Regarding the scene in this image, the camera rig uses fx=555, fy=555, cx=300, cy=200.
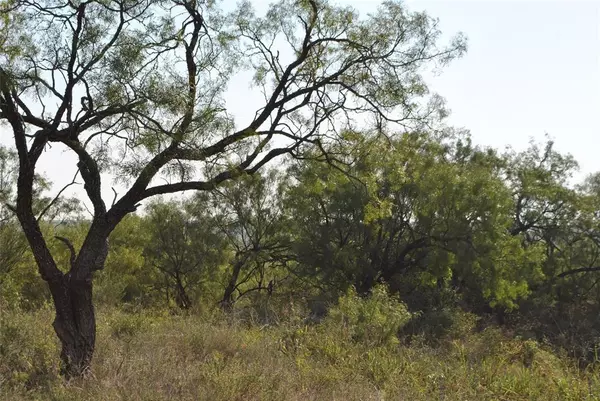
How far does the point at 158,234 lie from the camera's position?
22.6 m

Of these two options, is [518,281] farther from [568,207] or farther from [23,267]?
[23,267]

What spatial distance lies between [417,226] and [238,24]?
1277 centimetres

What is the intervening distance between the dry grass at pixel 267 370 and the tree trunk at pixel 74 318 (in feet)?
0.81

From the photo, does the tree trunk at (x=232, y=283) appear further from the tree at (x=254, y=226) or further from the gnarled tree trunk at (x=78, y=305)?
the gnarled tree trunk at (x=78, y=305)

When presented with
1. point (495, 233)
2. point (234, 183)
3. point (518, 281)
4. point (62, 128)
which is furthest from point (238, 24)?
point (518, 281)

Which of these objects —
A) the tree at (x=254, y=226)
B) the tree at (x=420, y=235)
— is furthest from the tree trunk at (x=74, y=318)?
the tree at (x=254, y=226)

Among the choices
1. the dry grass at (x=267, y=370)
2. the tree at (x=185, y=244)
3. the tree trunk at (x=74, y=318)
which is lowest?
the dry grass at (x=267, y=370)

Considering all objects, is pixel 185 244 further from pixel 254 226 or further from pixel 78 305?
pixel 78 305

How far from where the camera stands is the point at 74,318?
774cm

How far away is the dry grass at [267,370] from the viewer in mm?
6000

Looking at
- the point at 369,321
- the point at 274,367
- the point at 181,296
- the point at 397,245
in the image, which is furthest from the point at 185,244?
the point at 274,367

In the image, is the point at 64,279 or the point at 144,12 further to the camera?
the point at 144,12

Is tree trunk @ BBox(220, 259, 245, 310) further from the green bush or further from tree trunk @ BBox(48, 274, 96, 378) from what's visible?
tree trunk @ BBox(48, 274, 96, 378)

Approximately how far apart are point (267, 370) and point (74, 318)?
293 cm
